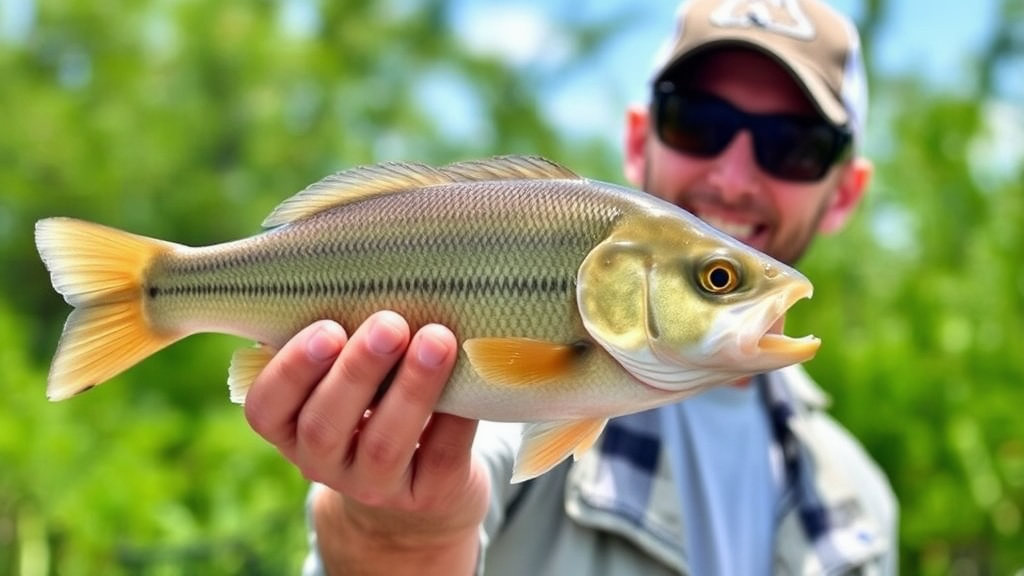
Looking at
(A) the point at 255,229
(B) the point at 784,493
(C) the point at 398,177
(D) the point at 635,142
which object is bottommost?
Answer: (A) the point at 255,229

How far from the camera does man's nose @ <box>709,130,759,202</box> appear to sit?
2383 millimetres

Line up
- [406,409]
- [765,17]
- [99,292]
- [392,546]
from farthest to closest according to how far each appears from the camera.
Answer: [765,17] → [392,546] → [99,292] → [406,409]

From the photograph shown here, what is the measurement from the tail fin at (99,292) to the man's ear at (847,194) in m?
1.92

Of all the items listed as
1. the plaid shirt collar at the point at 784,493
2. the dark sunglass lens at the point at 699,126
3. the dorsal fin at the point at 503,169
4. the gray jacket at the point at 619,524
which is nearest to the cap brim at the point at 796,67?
the dark sunglass lens at the point at 699,126

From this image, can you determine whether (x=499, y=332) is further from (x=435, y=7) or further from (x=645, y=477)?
(x=435, y=7)

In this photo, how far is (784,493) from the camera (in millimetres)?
2465

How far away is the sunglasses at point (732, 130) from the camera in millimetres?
2396

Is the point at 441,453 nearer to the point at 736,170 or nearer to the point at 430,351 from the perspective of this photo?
the point at 430,351

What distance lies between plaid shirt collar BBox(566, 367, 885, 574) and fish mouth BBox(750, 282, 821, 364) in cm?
90

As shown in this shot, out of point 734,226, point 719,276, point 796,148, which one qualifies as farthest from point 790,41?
point 719,276

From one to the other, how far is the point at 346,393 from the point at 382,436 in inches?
3.3

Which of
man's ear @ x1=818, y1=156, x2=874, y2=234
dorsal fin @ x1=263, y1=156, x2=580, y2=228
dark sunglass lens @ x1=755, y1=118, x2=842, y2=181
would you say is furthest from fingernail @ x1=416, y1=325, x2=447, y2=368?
man's ear @ x1=818, y1=156, x2=874, y2=234

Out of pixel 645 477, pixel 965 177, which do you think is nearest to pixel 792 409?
pixel 645 477

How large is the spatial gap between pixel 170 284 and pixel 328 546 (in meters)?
0.57
